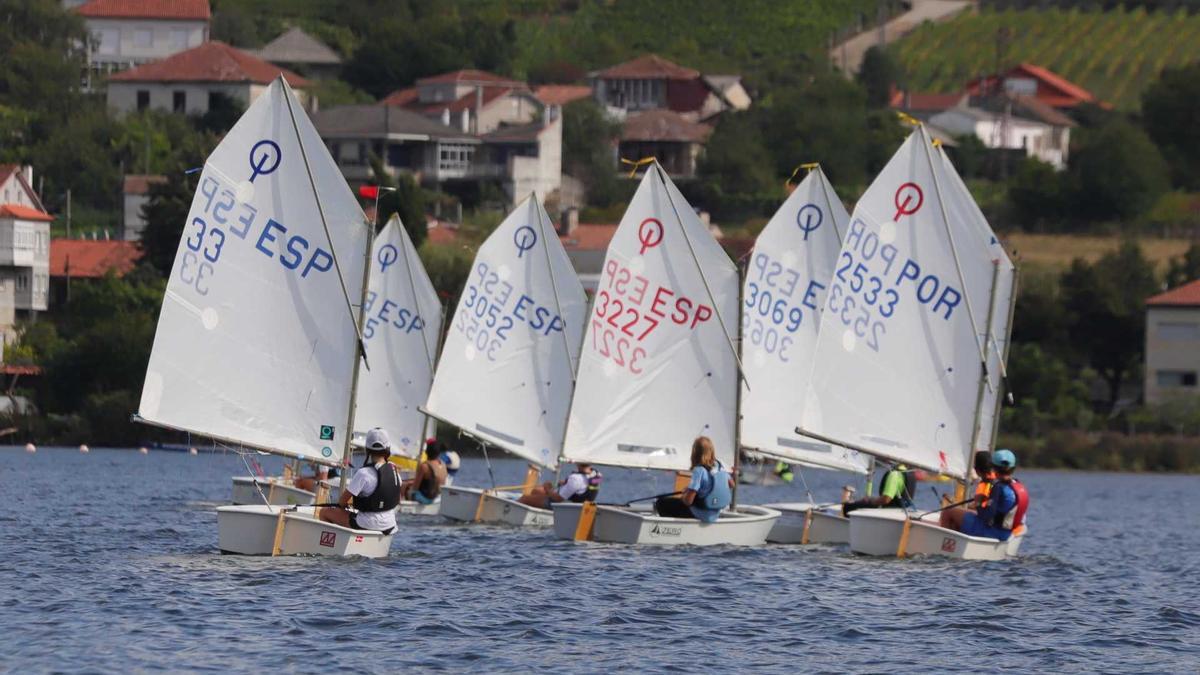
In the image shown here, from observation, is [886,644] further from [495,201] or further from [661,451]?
[495,201]

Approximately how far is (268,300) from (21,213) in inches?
2745

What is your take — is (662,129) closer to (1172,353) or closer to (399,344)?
(1172,353)

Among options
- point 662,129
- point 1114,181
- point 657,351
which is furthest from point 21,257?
point 657,351

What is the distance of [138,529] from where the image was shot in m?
38.4

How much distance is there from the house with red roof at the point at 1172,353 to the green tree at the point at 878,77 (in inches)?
3069

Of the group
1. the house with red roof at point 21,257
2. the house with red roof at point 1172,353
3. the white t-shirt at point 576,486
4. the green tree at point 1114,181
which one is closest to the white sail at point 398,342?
the white t-shirt at point 576,486

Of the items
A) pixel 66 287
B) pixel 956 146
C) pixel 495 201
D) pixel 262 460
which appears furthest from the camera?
pixel 956 146

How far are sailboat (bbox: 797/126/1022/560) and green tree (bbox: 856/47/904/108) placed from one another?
138 metres

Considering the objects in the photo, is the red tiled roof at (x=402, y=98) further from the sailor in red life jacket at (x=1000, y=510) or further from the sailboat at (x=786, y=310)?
the sailor in red life jacket at (x=1000, y=510)

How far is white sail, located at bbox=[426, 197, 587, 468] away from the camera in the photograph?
45.0 metres

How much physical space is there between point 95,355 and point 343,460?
5616cm

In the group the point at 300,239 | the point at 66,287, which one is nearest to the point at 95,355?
the point at 66,287

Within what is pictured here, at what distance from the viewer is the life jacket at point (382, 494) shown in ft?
99.6

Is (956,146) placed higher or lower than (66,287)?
higher
